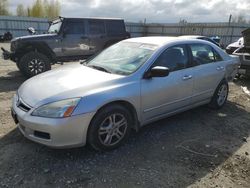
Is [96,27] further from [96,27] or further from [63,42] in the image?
[63,42]

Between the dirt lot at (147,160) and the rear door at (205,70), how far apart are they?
2.16 feet

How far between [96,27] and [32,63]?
2.87 metres

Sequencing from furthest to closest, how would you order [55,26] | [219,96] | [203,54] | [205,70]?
[55,26], [219,96], [203,54], [205,70]

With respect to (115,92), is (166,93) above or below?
below

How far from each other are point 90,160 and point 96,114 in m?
0.62

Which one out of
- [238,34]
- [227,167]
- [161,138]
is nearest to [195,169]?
[227,167]

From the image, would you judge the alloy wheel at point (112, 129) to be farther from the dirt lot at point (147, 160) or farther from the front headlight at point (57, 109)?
the front headlight at point (57, 109)

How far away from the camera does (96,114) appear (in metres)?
3.21

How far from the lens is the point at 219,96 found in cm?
532

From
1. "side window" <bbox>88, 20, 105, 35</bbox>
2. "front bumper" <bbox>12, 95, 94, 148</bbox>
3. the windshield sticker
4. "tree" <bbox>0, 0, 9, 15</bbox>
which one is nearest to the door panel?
the windshield sticker

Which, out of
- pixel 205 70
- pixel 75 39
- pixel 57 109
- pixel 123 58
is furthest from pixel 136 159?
pixel 75 39

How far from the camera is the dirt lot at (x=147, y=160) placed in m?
2.93

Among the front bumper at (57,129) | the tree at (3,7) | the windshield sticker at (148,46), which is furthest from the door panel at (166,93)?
the tree at (3,7)

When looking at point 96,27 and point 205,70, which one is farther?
point 96,27
